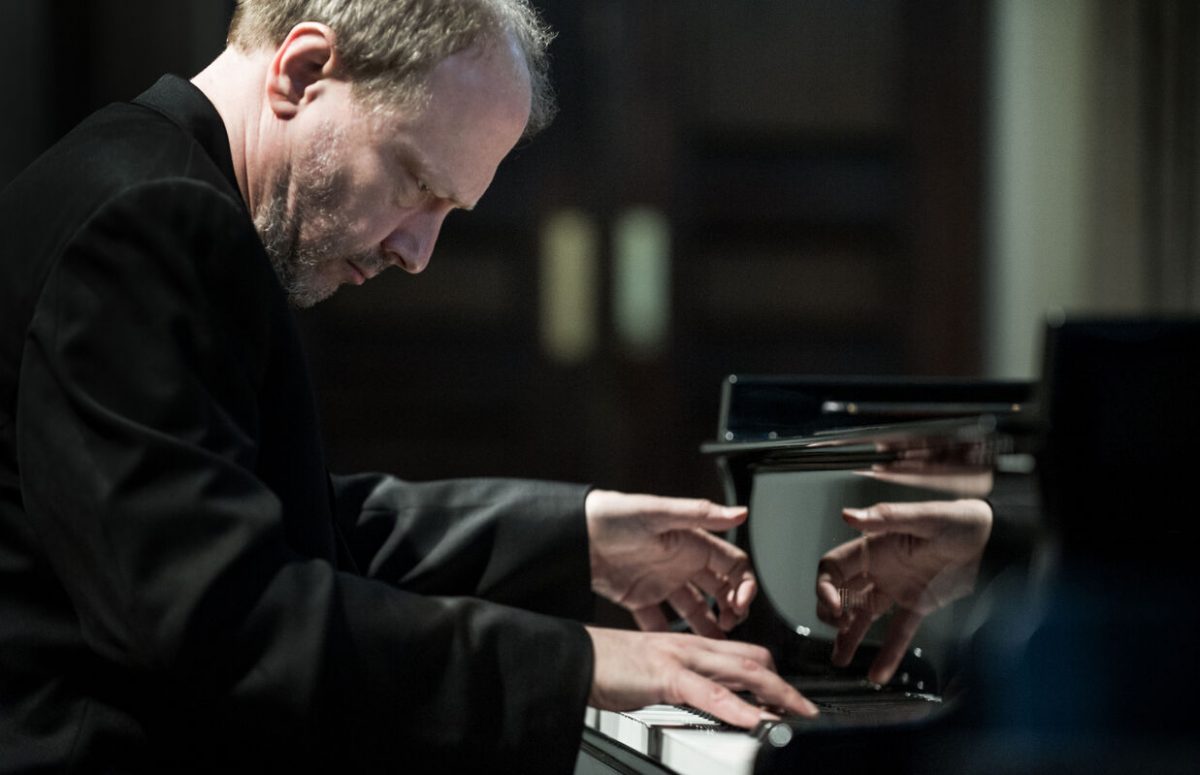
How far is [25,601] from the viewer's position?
3.82ft

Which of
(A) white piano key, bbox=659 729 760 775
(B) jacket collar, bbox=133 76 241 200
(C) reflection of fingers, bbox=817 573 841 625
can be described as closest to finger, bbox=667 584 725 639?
(C) reflection of fingers, bbox=817 573 841 625

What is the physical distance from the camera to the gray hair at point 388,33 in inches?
53.6

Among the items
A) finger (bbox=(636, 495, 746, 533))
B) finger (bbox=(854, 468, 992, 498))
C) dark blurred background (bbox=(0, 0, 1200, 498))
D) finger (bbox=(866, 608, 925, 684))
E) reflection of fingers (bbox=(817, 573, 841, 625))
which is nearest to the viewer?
finger (bbox=(854, 468, 992, 498))

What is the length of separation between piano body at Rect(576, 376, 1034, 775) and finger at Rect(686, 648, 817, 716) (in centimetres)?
4

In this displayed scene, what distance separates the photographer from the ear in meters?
1.37

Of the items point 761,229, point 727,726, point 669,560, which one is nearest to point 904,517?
point 727,726

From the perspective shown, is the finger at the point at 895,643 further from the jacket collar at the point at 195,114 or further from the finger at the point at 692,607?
the jacket collar at the point at 195,114

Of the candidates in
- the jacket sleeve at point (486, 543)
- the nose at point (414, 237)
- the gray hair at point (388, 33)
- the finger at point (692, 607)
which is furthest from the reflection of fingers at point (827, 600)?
the gray hair at point (388, 33)

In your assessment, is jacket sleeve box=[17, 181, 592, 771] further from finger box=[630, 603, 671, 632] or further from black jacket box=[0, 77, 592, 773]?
finger box=[630, 603, 671, 632]

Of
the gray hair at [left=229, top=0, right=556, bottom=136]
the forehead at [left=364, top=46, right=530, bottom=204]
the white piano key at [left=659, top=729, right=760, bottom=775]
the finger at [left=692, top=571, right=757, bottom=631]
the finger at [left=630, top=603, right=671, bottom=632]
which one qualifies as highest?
the gray hair at [left=229, top=0, right=556, bottom=136]

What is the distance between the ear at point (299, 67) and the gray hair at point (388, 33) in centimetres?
1

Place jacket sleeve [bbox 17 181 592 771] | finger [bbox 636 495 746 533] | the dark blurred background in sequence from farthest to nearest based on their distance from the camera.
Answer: the dark blurred background → finger [bbox 636 495 746 533] → jacket sleeve [bbox 17 181 592 771]

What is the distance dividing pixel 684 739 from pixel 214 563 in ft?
1.31

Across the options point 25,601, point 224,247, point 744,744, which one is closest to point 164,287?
point 224,247
